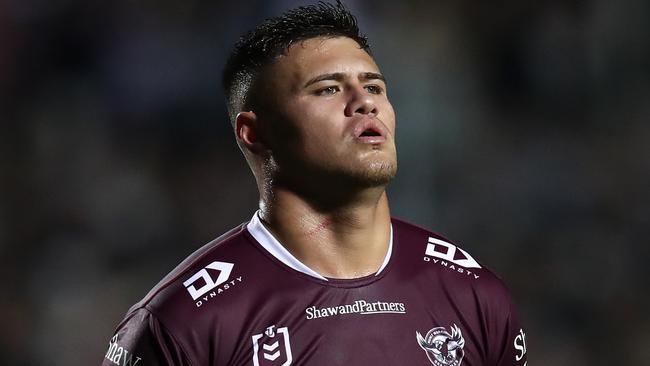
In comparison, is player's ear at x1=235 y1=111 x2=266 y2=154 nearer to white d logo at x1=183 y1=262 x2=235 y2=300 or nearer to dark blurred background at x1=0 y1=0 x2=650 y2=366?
white d logo at x1=183 y1=262 x2=235 y2=300

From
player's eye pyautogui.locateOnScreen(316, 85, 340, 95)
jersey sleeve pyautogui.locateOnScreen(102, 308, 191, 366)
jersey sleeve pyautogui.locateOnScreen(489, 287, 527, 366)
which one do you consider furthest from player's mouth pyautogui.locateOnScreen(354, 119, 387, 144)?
jersey sleeve pyautogui.locateOnScreen(102, 308, 191, 366)

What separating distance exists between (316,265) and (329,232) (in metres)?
0.13

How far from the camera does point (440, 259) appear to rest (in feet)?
11.8

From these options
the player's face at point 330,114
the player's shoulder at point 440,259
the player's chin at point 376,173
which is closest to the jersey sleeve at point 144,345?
the player's face at point 330,114

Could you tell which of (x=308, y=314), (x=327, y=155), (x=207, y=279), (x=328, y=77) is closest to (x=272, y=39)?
(x=328, y=77)

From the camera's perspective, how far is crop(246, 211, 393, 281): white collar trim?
10.9 ft

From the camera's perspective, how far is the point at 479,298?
348 centimetres

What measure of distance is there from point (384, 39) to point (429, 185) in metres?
1.20

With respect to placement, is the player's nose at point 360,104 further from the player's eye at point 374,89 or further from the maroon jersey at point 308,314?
the maroon jersey at point 308,314

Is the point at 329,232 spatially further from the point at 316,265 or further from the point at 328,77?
the point at 328,77

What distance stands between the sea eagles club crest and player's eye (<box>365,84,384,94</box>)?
3.05ft
